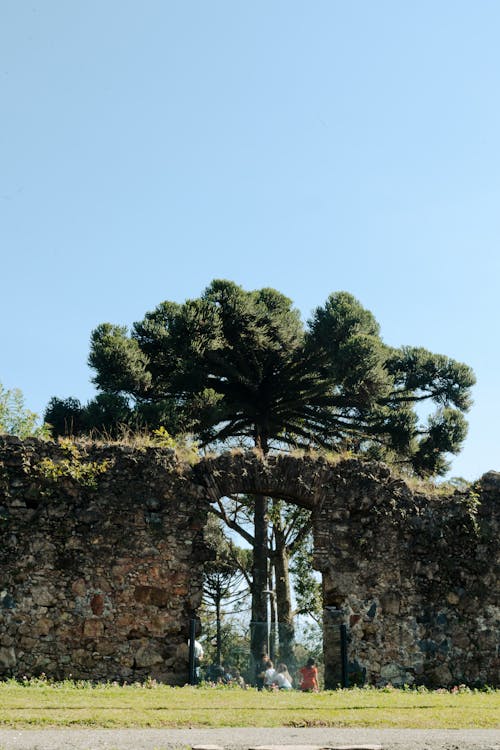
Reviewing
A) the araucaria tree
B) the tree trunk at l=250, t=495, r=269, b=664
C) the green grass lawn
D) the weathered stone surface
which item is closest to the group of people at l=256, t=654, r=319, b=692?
the green grass lawn

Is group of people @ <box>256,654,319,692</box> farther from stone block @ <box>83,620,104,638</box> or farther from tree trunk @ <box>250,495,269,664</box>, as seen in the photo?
tree trunk @ <box>250,495,269,664</box>

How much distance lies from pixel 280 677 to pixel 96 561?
3.13 m

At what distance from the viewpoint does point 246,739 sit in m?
7.78

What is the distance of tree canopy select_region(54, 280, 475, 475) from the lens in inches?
997

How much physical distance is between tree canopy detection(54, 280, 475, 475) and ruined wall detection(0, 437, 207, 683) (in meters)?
10.5

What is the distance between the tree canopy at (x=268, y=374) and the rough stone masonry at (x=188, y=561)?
10144mm

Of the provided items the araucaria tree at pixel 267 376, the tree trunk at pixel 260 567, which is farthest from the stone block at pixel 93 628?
the araucaria tree at pixel 267 376

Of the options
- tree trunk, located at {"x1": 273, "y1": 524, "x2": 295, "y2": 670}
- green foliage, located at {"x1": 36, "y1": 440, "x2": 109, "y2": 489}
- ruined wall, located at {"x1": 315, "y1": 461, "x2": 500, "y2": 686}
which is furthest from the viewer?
tree trunk, located at {"x1": 273, "y1": 524, "x2": 295, "y2": 670}

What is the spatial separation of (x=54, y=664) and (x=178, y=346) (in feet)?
44.1

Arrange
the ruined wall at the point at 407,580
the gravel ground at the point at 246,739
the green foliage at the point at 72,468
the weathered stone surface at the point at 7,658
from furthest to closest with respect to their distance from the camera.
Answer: the ruined wall at the point at 407,580
the green foliage at the point at 72,468
the weathered stone surface at the point at 7,658
the gravel ground at the point at 246,739

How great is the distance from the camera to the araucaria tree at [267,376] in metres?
25.3

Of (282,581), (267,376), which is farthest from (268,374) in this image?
(282,581)

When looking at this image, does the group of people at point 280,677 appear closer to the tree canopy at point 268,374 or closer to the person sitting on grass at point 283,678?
the person sitting on grass at point 283,678

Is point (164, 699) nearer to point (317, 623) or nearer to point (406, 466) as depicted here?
point (406, 466)
